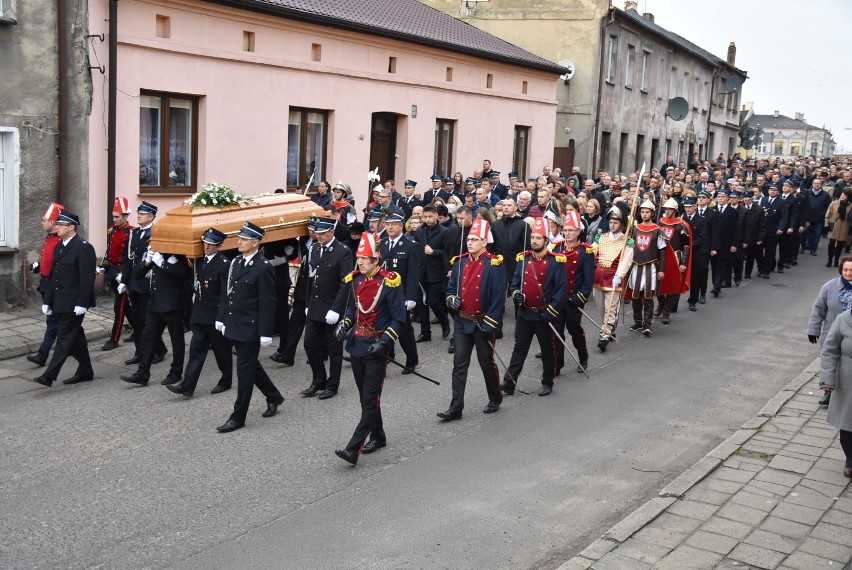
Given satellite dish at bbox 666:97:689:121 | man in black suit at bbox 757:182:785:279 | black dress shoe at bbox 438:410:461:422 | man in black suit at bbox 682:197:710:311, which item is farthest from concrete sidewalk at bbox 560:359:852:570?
satellite dish at bbox 666:97:689:121

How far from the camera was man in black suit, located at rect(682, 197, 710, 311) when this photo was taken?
53.0ft

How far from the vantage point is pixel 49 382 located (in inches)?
406

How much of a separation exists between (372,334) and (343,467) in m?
1.19

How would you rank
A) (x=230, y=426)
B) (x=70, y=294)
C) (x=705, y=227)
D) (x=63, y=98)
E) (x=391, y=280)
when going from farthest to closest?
(x=705, y=227)
(x=63, y=98)
(x=70, y=294)
(x=230, y=426)
(x=391, y=280)

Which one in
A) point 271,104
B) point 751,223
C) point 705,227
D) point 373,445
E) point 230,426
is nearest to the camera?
point 373,445

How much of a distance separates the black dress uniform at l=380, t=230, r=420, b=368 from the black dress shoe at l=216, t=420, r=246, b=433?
2.64 metres

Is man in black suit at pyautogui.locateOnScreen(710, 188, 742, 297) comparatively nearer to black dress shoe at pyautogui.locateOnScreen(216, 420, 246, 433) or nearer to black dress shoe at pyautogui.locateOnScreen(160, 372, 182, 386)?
black dress shoe at pyautogui.locateOnScreen(160, 372, 182, 386)

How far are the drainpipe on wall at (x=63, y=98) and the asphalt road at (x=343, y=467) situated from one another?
11.5 feet

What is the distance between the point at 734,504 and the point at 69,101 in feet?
36.8

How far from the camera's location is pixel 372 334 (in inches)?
333

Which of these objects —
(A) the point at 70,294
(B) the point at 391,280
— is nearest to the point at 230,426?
(B) the point at 391,280

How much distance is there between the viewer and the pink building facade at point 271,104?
15344 millimetres

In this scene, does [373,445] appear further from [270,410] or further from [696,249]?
[696,249]

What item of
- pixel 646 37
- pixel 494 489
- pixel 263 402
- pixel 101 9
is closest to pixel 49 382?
pixel 263 402
